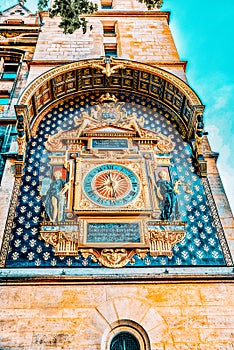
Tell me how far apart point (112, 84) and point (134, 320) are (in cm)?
682

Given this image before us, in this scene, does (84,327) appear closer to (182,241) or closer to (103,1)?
(182,241)

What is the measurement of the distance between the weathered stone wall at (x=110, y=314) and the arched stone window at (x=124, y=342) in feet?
0.68

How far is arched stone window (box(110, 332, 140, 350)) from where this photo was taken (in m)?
6.86

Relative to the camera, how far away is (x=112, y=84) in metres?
11.8

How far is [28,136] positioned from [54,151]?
773 mm

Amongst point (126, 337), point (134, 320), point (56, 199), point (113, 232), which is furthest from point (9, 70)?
point (126, 337)

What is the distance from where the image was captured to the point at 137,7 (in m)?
15.2

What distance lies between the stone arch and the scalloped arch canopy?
4.80 metres

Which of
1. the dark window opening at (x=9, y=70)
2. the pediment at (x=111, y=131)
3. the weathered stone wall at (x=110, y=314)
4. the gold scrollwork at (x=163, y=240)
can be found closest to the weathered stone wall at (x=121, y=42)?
the dark window opening at (x=9, y=70)

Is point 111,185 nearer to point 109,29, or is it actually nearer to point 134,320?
point 134,320

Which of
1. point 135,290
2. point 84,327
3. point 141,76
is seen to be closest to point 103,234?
point 135,290

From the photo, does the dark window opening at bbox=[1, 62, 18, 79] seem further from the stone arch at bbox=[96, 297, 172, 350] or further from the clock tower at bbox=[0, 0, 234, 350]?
the stone arch at bbox=[96, 297, 172, 350]

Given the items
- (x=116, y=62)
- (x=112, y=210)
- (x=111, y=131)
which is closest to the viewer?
(x=112, y=210)

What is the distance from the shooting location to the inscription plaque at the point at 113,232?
26.9ft
